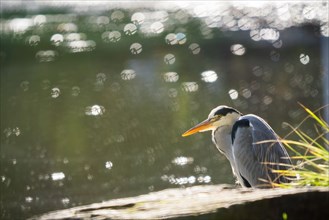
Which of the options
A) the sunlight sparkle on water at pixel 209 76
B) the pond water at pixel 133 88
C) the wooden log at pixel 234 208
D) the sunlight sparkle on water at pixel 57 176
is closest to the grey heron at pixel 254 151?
the wooden log at pixel 234 208

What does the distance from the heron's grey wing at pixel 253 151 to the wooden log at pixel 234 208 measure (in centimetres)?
211

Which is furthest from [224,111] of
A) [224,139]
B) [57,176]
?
[57,176]

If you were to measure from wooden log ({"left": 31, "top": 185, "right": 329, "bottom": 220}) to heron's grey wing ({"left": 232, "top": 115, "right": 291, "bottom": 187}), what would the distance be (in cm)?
211

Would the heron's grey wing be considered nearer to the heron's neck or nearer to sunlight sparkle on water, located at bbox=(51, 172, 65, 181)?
the heron's neck

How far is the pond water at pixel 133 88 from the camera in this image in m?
11.8

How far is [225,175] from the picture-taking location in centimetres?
1173

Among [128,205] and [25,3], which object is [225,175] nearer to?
[128,205]

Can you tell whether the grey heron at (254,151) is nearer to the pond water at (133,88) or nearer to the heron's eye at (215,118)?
the heron's eye at (215,118)

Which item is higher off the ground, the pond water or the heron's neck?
the heron's neck

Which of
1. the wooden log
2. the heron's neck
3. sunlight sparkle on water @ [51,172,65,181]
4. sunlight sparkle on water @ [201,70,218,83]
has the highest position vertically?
the wooden log

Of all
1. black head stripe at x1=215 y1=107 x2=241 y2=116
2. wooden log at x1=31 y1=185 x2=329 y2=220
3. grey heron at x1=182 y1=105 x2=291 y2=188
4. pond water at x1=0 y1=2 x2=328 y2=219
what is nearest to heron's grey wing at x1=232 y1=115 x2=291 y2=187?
grey heron at x1=182 y1=105 x2=291 y2=188

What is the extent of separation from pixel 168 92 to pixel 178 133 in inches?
121

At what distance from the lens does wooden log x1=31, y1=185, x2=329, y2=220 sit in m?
4.97

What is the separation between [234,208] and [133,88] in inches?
499
